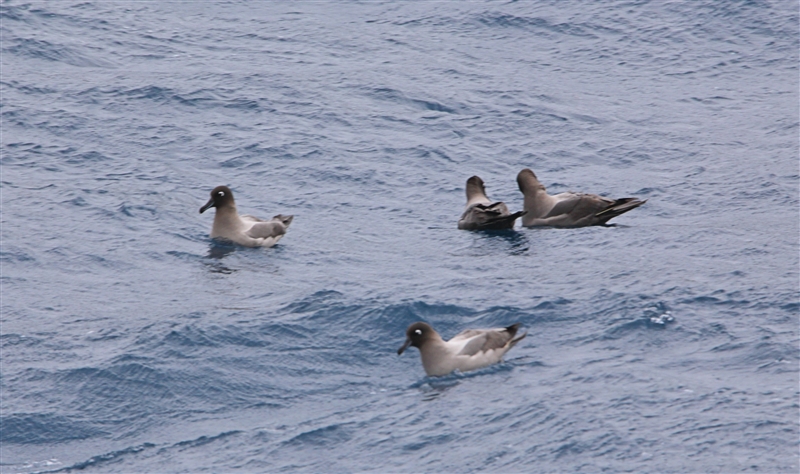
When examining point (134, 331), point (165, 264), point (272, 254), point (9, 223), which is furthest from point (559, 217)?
point (9, 223)

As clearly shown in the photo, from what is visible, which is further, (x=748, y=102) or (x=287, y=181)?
(x=748, y=102)

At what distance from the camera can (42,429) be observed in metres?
13.9

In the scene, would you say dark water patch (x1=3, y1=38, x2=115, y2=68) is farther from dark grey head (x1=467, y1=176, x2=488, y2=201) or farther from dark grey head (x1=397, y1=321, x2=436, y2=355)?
dark grey head (x1=397, y1=321, x2=436, y2=355)

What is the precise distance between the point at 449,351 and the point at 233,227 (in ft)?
23.2

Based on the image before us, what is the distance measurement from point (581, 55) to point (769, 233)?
13816mm

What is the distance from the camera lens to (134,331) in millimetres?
16125

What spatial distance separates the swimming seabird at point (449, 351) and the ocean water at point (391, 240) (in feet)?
0.69

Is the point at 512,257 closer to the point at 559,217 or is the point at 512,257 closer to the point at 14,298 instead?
the point at 559,217

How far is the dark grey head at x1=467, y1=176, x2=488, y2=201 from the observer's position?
21625 mm

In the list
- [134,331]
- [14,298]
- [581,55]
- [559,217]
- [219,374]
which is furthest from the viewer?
[581,55]

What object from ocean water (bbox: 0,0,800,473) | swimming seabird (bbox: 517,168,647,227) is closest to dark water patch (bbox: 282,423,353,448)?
ocean water (bbox: 0,0,800,473)

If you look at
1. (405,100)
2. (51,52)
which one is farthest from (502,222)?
(51,52)

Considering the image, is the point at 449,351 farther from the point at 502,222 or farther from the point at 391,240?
the point at 502,222

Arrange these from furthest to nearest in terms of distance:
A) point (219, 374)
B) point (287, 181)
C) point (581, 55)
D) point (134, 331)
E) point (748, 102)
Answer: point (581, 55), point (748, 102), point (287, 181), point (134, 331), point (219, 374)
